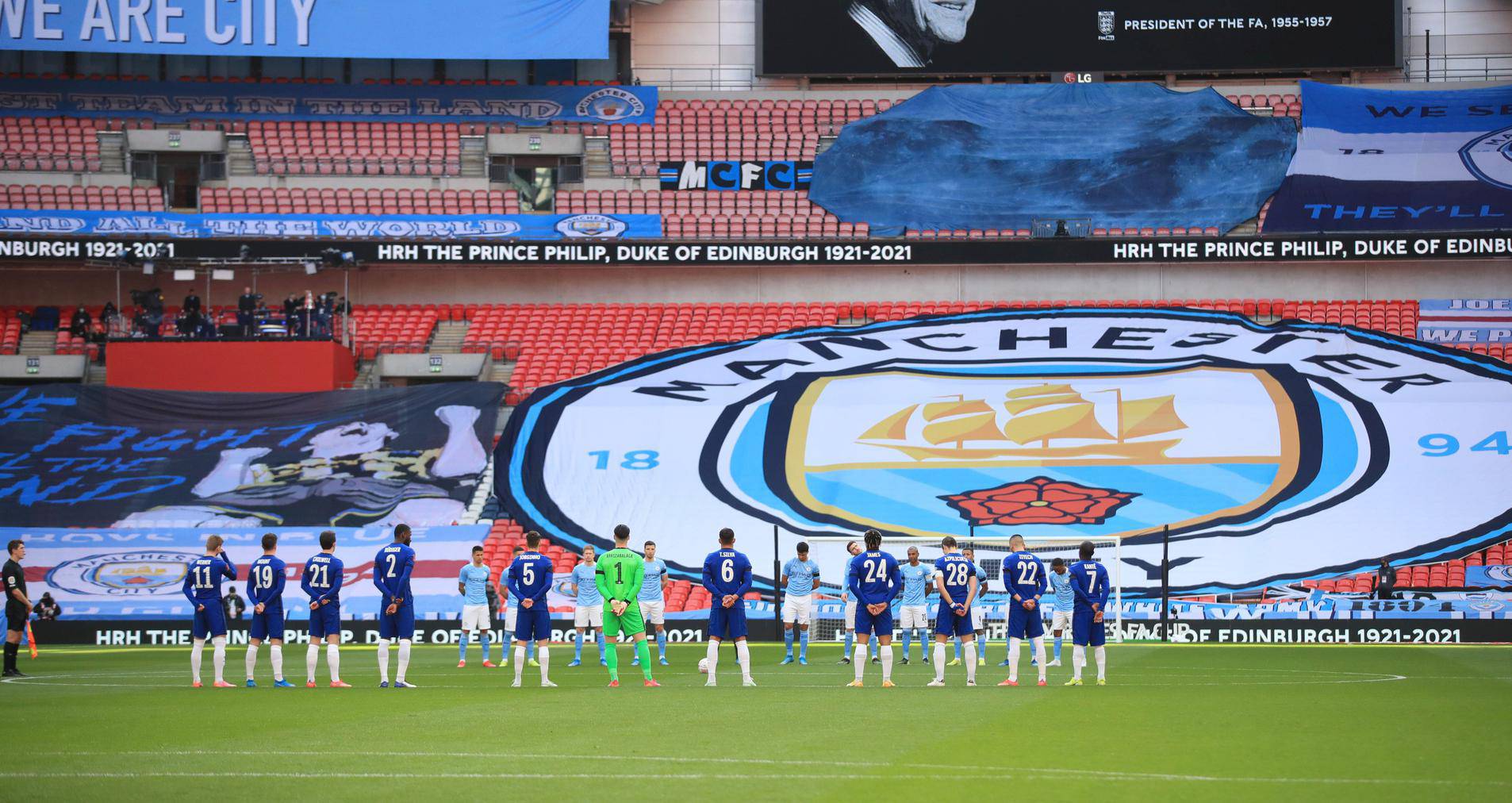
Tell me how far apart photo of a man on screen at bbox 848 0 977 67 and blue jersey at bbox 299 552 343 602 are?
33241 millimetres

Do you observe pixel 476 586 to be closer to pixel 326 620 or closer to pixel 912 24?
pixel 326 620

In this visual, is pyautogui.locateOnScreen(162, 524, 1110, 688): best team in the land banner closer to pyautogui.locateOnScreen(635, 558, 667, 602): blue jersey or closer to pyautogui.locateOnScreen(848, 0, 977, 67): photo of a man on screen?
pyautogui.locateOnScreen(635, 558, 667, 602): blue jersey

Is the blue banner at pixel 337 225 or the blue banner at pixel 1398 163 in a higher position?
the blue banner at pixel 1398 163

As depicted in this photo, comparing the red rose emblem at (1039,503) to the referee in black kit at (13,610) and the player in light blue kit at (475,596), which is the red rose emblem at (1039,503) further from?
the referee in black kit at (13,610)

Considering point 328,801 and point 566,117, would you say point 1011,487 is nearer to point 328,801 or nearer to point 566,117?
point 566,117

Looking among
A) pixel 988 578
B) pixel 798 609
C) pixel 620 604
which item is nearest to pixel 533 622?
pixel 620 604

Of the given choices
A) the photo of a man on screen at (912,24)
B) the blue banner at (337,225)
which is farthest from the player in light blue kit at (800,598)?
the photo of a man on screen at (912,24)

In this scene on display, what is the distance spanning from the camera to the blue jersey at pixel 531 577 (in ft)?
61.3

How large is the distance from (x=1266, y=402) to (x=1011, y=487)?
7.03m

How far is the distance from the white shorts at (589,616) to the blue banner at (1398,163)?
28745 millimetres

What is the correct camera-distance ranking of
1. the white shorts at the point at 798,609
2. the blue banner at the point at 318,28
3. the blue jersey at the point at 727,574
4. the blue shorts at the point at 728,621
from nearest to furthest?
the blue shorts at the point at 728,621
the blue jersey at the point at 727,574
the white shorts at the point at 798,609
the blue banner at the point at 318,28

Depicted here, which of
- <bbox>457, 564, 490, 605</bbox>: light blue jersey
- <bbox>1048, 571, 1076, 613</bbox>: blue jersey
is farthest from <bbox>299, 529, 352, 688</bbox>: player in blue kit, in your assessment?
<bbox>1048, 571, 1076, 613</bbox>: blue jersey

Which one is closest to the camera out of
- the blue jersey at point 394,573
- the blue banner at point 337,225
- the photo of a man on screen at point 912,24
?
the blue jersey at point 394,573

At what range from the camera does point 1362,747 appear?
11711 millimetres
